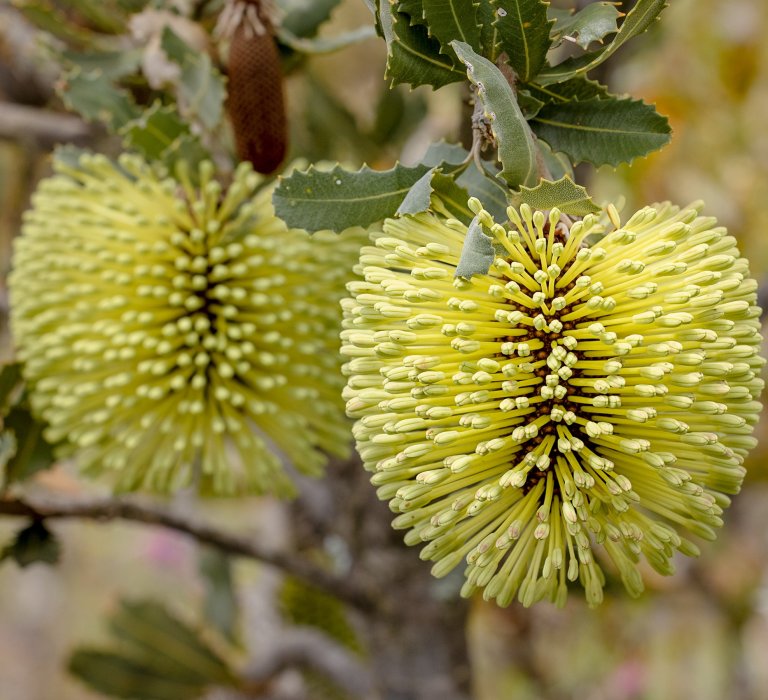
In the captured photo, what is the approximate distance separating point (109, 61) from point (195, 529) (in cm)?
46

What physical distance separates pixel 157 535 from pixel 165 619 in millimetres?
2319

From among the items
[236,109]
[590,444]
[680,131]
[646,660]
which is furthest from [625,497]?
[646,660]

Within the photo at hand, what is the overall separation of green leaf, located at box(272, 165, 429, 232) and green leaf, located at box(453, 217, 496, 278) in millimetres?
75

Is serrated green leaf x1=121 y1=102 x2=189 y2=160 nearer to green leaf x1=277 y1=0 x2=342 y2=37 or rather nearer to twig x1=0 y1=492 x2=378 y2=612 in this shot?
green leaf x1=277 y1=0 x2=342 y2=37

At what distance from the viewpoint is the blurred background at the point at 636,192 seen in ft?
3.52

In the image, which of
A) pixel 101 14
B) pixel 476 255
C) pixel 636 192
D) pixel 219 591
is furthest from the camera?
pixel 636 192

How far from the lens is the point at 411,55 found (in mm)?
415

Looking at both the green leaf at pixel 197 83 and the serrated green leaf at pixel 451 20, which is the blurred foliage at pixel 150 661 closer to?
the green leaf at pixel 197 83

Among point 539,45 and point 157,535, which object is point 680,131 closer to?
point 539,45

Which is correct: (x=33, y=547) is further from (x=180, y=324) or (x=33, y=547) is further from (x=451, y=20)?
(x=451, y=20)

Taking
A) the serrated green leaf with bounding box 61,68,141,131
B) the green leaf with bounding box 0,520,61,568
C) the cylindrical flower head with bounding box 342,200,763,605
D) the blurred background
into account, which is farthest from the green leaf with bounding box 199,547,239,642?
the cylindrical flower head with bounding box 342,200,763,605

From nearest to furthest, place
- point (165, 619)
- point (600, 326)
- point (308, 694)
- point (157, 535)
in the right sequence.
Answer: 1. point (600, 326)
2. point (165, 619)
3. point (308, 694)
4. point (157, 535)

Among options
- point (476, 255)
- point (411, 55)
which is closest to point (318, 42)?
point (411, 55)

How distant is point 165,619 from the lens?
1153 mm
